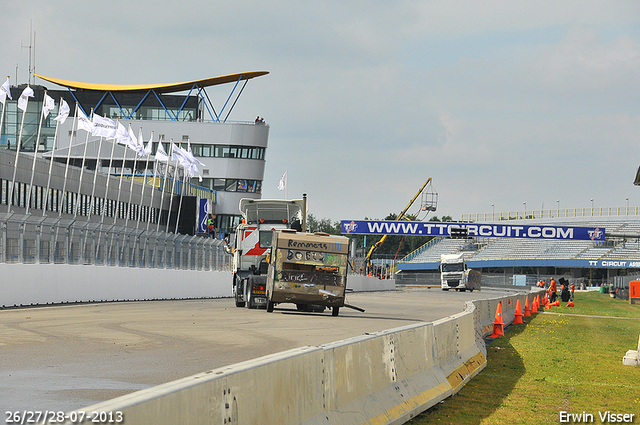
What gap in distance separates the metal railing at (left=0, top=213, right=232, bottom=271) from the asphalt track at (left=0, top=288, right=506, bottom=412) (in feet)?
6.03

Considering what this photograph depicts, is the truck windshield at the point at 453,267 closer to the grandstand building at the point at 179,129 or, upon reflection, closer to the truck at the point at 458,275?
the truck at the point at 458,275

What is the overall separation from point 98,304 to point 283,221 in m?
6.89

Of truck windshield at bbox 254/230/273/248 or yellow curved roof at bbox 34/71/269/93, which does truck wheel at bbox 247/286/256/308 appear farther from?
yellow curved roof at bbox 34/71/269/93

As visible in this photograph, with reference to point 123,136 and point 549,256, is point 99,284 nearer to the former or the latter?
point 123,136

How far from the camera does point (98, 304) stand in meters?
27.7

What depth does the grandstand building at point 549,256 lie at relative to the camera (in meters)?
98.7

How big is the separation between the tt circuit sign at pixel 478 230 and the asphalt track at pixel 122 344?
5869 centimetres

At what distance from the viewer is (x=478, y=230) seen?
8362cm

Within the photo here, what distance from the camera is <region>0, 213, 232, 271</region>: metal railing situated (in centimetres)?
2422

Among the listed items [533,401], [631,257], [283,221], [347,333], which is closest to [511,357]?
→ [347,333]

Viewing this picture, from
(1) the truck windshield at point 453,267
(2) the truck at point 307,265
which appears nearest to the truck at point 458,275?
(1) the truck windshield at point 453,267

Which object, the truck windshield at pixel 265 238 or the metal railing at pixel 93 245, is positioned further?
the truck windshield at pixel 265 238

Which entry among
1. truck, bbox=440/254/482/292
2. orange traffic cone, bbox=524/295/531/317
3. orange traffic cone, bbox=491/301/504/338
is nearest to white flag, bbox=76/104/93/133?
orange traffic cone, bbox=524/295/531/317

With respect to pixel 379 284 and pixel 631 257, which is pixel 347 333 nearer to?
pixel 379 284
